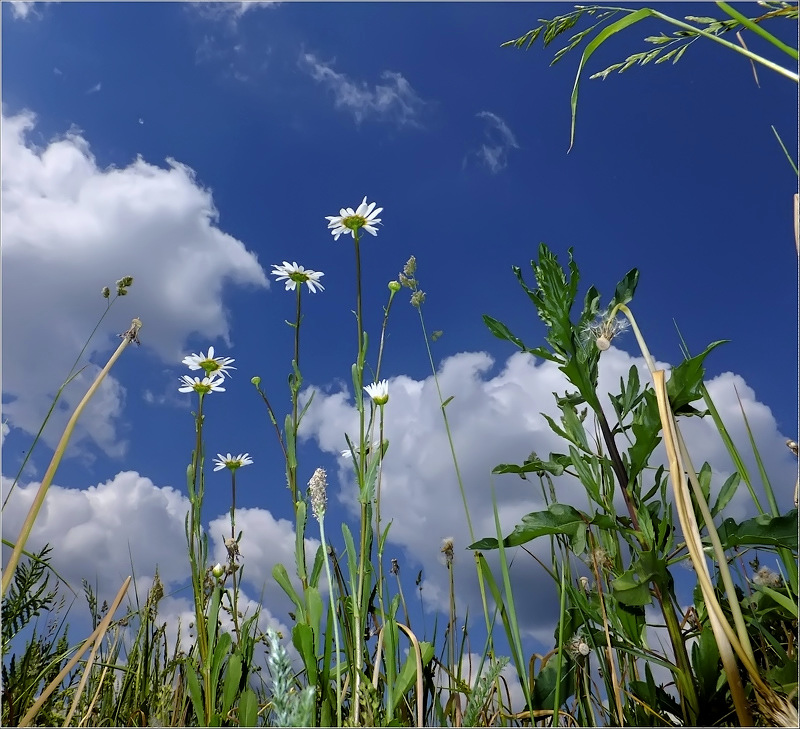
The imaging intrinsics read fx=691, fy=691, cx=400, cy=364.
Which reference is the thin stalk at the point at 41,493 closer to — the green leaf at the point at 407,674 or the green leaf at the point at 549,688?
the green leaf at the point at 407,674

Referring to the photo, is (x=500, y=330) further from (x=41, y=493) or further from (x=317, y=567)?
(x=41, y=493)

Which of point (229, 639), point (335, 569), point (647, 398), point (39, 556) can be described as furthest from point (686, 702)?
point (39, 556)

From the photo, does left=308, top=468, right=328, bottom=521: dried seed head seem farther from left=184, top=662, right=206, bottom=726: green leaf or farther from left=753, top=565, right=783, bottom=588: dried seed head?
left=753, top=565, right=783, bottom=588: dried seed head

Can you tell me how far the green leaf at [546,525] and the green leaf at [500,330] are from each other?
14.4 inches

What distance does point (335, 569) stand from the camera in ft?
5.52

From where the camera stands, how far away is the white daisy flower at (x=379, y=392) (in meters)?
1.77

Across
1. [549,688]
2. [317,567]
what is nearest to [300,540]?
[317,567]

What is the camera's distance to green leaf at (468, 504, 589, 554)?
1.33 metres

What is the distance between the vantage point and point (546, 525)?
1.34 meters

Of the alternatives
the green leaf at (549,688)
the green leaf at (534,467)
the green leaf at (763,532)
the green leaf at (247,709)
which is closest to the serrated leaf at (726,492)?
the green leaf at (763,532)

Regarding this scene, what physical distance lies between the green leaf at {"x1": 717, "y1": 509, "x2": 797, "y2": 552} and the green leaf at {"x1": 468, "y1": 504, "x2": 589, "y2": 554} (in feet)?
0.85

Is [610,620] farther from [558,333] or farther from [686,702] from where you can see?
[558,333]

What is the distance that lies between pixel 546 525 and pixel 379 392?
61cm

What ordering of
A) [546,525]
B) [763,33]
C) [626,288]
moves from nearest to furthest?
[763,33] < [546,525] < [626,288]
